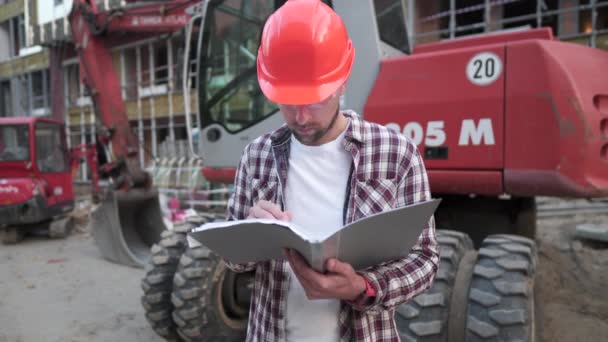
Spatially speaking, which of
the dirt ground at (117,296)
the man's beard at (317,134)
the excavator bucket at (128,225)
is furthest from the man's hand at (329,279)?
the excavator bucket at (128,225)

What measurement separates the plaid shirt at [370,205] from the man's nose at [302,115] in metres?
0.14

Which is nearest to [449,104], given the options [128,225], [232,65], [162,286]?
[232,65]

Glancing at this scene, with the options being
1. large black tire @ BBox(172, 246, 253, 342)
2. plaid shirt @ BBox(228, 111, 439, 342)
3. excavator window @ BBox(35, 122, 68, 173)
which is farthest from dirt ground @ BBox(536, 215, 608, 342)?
excavator window @ BBox(35, 122, 68, 173)

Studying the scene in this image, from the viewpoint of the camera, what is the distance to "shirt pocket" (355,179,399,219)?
1.43 m

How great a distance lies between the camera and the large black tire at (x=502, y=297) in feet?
7.73

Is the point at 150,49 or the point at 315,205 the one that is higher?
the point at 150,49

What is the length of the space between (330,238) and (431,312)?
1.64 meters

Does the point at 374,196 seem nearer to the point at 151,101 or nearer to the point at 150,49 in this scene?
the point at 151,101

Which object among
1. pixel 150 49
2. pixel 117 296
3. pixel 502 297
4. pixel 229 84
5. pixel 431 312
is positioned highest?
pixel 150 49

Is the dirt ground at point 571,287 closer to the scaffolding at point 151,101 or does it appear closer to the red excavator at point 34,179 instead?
the red excavator at point 34,179

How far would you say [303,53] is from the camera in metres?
1.45

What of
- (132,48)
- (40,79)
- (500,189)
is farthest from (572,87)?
(40,79)

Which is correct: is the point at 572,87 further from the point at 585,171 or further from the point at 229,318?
the point at 229,318

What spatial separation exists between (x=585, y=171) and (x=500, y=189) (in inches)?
17.8
